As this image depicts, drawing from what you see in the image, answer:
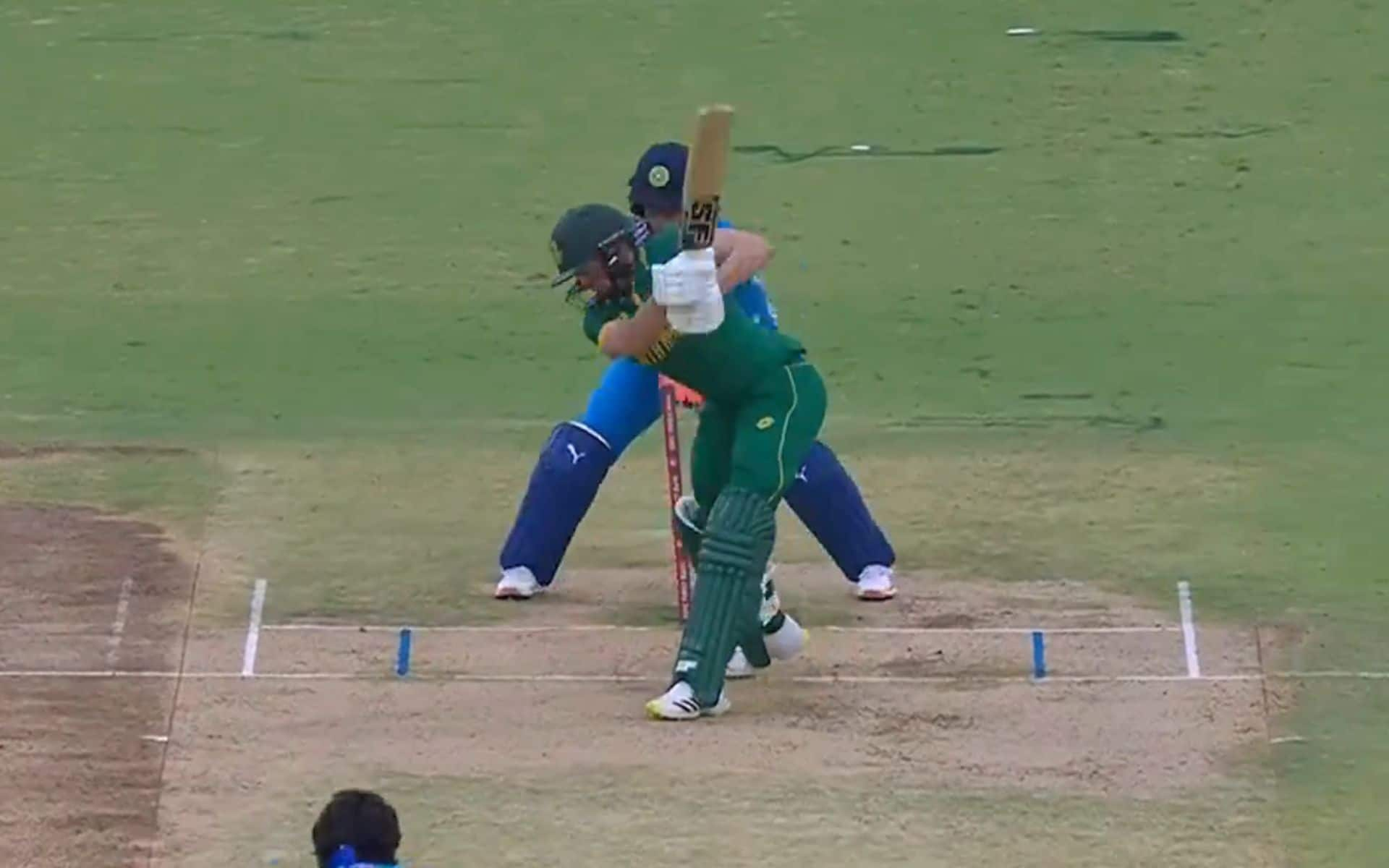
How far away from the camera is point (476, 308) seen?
14719mm

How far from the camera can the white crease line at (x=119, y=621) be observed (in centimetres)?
1186

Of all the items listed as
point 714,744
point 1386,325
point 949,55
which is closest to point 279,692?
point 714,744

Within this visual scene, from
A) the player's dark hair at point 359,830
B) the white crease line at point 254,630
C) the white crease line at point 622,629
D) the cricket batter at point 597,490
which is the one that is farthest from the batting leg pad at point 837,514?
the player's dark hair at point 359,830

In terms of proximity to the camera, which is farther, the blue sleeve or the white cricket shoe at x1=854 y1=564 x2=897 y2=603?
the white cricket shoe at x1=854 y1=564 x2=897 y2=603

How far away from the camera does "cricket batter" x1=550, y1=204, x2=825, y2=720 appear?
36.6ft

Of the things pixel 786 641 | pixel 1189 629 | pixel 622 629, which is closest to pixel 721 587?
pixel 786 641

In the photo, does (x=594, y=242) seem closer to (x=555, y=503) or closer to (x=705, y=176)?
(x=705, y=176)

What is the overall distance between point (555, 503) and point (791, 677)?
120 cm

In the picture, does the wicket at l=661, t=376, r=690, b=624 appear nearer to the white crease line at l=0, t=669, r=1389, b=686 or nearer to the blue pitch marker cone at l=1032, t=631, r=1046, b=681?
the white crease line at l=0, t=669, r=1389, b=686

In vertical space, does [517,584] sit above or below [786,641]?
above

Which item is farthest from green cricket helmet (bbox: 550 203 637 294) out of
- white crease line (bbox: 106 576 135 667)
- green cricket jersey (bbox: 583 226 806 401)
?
white crease line (bbox: 106 576 135 667)

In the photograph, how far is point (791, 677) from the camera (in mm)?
11766

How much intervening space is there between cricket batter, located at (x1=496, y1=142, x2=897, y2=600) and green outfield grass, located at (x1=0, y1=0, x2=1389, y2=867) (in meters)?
0.31

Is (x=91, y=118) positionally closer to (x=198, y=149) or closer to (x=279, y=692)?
(x=198, y=149)
